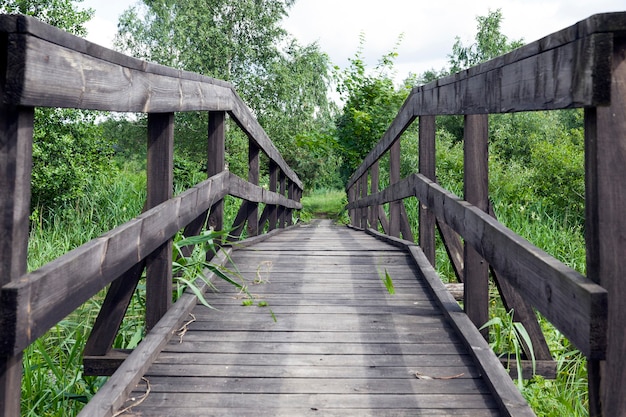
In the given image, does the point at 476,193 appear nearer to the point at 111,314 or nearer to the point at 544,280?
the point at 544,280

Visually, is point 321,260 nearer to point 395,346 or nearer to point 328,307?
point 328,307

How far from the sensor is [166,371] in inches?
84.6

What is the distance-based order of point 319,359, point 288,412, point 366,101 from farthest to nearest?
1. point 366,101
2. point 319,359
3. point 288,412

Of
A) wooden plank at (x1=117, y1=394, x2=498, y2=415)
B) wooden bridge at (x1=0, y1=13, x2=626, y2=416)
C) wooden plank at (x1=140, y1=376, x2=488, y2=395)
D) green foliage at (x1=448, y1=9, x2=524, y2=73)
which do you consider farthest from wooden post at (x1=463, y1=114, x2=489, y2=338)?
green foliage at (x1=448, y1=9, x2=524, y2=73)

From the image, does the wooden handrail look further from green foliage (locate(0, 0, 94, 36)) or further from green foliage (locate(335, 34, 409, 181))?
green foliage (locate(335, 34, 409, 181))

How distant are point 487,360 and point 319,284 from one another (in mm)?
1345

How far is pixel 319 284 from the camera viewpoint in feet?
11.0

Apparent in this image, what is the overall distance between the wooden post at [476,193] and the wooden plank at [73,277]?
1259 millimetres

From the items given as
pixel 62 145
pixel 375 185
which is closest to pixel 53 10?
pixel 62 145

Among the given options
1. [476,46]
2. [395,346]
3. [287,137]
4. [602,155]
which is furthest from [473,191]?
[476,46]

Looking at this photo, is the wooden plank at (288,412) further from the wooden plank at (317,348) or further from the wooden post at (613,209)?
the wooden post at (613,209)

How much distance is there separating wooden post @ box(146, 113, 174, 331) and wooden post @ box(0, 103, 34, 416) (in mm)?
1075

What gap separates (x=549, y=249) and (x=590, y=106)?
586cm

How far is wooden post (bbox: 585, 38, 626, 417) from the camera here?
52.1 inches
